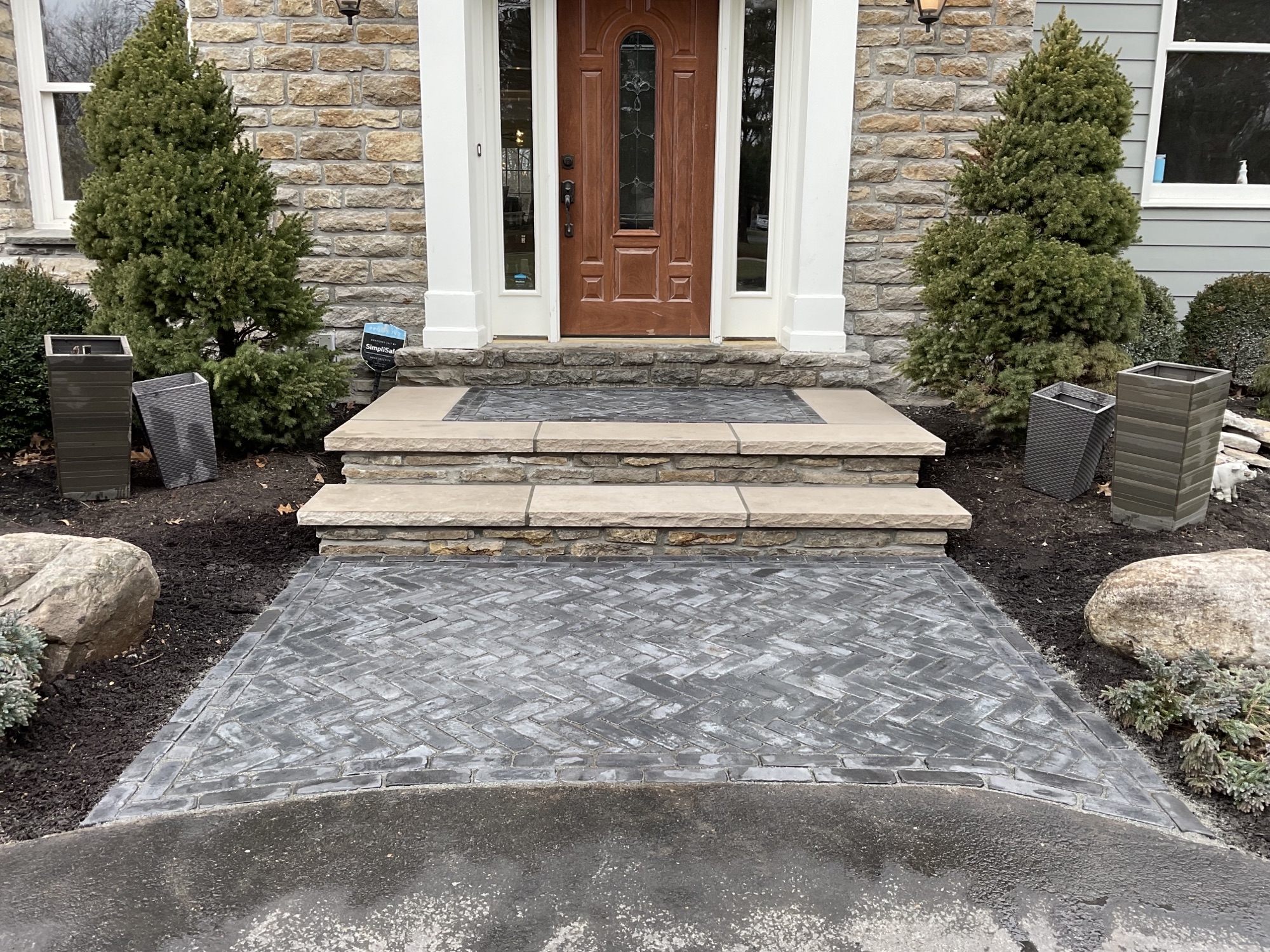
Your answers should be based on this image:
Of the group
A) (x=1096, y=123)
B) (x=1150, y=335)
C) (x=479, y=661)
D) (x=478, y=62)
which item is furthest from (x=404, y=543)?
(x=1150, y=335)

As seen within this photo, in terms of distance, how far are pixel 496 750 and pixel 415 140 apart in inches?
196

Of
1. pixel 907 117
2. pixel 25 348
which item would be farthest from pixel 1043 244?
pixel 25 348

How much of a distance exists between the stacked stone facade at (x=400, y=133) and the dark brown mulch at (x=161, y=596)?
65.6 inches

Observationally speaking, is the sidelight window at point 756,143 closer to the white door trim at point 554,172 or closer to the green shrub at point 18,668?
the white door trim at point 554,172

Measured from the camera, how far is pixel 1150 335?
A: 729 centimetres

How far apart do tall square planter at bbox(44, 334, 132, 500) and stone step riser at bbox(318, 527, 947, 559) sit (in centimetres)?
129

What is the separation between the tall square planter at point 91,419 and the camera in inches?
197

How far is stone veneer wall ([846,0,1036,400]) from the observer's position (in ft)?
22.2

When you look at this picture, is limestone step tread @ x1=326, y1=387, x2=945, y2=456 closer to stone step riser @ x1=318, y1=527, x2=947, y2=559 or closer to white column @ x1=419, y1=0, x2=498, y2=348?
stone step riser @ x1=318, y1=527, x2=947, y2=559

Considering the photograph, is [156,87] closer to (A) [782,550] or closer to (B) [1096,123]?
(A) [782,550]

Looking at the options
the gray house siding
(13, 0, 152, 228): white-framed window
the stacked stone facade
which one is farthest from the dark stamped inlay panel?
(13, 0, 152, 228): white-framed window

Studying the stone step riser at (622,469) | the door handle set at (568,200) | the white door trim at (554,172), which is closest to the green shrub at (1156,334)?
the white door trim at (554,172)

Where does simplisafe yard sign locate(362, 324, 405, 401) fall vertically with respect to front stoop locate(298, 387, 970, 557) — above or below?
above

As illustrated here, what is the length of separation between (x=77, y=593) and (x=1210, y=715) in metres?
3.83
